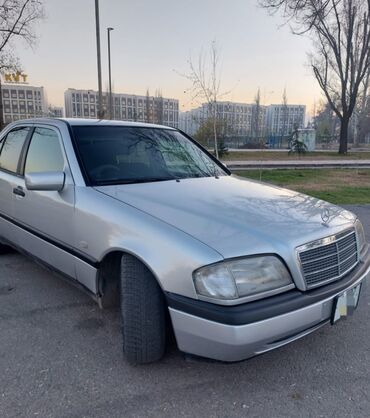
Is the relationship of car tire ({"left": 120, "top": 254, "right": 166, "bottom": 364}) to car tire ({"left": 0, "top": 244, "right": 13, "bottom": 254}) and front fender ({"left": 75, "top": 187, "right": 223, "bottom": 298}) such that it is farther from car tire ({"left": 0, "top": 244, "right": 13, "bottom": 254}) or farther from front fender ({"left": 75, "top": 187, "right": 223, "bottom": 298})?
car tire ({"left": 0, "top": 244, "right": 13, "bottom": 254})

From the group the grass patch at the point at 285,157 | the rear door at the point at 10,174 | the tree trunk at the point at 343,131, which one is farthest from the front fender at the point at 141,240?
the tree trunk at the point at 343,131

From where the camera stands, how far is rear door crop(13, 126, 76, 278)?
9.28ft

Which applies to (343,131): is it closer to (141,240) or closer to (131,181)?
(131,181)

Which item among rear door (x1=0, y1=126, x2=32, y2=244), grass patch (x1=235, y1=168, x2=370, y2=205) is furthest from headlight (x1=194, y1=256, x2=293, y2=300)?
grass patch (x1=235, y1=168, x2=370, y2=205)

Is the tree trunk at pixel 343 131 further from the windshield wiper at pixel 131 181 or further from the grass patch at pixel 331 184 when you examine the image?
the windshield wiper at pixel 131 181

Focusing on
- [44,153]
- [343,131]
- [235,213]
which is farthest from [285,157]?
[235,213]

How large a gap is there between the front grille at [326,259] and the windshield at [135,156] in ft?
4.57

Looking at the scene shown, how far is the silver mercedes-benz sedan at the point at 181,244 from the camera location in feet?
6.45

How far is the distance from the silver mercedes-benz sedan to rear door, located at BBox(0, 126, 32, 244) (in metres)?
0.19

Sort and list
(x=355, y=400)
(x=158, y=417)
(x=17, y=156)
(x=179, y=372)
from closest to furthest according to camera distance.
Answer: (x=158, y=417)
(x=355, y=400)
(x=179, y=372)
(x=17, y=156)

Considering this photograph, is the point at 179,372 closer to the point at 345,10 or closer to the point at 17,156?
the point at 17,156

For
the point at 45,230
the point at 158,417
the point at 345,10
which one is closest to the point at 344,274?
the point at 158,417

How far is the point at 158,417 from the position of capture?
6.47ft

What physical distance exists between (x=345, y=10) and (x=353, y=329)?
22687 millimetres
